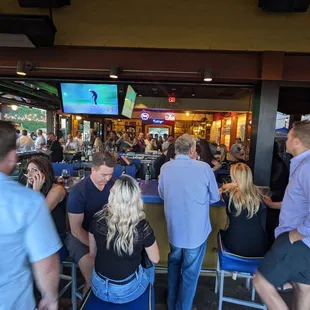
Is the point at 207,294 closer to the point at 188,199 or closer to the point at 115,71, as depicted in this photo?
the point at 188,199

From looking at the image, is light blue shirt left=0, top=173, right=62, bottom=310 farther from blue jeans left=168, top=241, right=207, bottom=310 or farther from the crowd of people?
blue jeans left=168, top=241, right=207, bottom=310

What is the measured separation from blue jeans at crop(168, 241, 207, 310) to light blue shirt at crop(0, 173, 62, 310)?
1.37m

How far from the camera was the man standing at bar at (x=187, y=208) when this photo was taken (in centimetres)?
208

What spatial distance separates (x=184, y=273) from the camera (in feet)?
7.02

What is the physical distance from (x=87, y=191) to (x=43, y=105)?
989 centimetres

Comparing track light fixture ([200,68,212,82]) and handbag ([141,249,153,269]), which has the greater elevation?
track light fixture ([200,68,212,82])

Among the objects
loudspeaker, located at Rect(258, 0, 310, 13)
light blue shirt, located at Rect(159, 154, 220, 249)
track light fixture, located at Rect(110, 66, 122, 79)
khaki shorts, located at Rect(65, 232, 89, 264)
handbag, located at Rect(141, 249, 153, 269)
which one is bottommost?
khaki shorts, located at Rect(65, 232, 89, 264)

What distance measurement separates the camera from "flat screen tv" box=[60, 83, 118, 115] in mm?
4227

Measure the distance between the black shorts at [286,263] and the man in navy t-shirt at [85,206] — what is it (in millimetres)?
1367

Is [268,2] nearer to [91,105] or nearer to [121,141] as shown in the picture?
[91,105]

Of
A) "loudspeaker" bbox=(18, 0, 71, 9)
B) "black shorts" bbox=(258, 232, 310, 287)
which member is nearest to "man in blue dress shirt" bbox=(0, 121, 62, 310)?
"black shorts" bbox=(258, 232, 310, 287)

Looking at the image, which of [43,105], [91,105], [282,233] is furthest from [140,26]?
[43,105]

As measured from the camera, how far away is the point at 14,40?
2855 mm

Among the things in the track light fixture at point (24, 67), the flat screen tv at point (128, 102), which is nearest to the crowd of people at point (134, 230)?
the track light fixture at point (24, 67)
